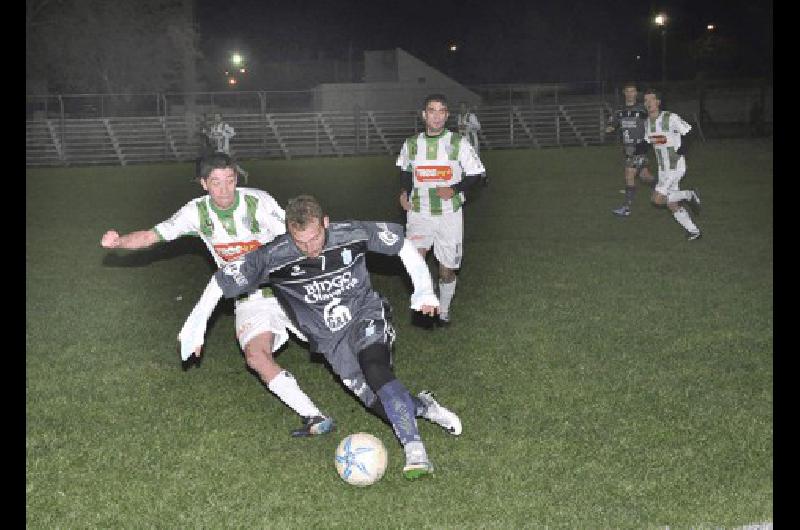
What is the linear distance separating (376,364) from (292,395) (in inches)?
34.6

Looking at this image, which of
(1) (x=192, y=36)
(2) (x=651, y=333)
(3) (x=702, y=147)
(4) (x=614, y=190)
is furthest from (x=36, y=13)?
(2) (x=651, y=333)

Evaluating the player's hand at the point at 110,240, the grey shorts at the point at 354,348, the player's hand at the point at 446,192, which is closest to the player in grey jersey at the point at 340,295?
the grey shorts at the point at 354,348

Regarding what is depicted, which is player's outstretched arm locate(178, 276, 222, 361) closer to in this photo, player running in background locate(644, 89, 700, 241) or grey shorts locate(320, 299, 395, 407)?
grey shorts locate(320, 299, 395, 407)

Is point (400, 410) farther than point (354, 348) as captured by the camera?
No

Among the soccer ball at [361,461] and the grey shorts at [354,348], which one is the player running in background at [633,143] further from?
the soccer ball at [361,461]

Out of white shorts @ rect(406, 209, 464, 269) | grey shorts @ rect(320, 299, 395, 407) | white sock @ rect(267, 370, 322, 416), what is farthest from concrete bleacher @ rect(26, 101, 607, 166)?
grey shorts @ rect(320, 299, 395, 407)

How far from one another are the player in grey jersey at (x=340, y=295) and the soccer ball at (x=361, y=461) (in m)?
0.54

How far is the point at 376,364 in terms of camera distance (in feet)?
19.9

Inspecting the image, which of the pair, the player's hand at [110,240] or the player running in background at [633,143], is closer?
the player's hand at [110,240]

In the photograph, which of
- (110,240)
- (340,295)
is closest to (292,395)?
(340,295)

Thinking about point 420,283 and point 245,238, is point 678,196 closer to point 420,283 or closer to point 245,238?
point 245,238

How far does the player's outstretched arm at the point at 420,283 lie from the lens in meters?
6.21

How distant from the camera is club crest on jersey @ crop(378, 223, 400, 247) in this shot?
6.48 meters

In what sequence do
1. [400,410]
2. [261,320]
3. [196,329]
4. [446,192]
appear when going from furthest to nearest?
[446,192]
[261,320]
[196,329]
[400,410]
